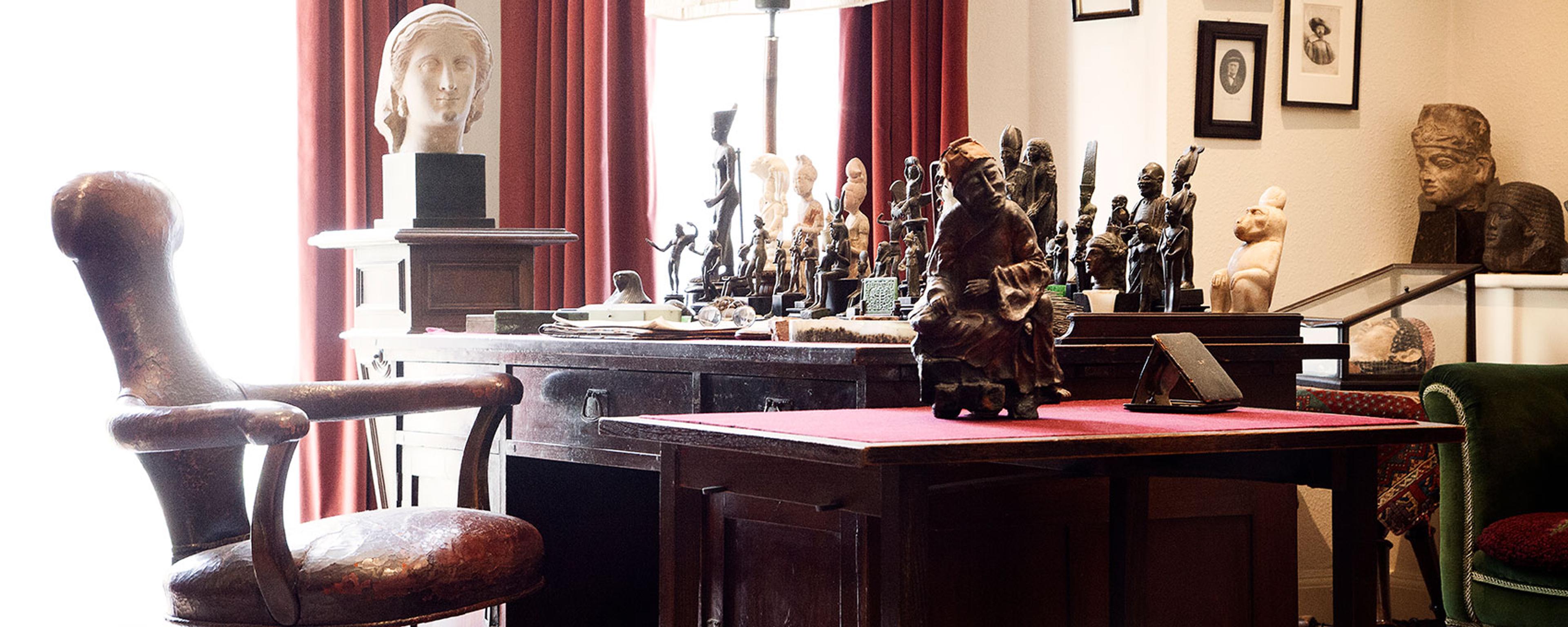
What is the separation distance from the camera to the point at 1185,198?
2.42 m

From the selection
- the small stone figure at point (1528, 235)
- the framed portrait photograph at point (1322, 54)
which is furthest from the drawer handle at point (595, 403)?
the small stone figure at point (1528, 235)

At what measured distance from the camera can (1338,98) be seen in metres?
5.10

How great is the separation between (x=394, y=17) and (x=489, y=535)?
10.00ft

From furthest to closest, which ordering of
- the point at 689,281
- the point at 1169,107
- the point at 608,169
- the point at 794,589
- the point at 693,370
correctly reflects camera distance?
Answer: the point at 608,169, the point at 1169,107, the point at 689,281, the point at 693,370, the point at 794,589

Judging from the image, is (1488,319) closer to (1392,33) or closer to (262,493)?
(1392,33)

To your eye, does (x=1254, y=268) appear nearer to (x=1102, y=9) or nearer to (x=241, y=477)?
(x=241, y=477)

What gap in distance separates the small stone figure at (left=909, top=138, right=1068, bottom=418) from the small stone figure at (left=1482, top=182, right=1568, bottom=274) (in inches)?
148

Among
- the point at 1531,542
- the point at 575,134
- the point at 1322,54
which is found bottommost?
the point at 1531,542

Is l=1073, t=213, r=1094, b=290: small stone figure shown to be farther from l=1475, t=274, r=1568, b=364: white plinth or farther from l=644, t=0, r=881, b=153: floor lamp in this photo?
l=1475, t=274, r=1568, b=364: white plinth

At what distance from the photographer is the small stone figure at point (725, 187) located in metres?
3.47

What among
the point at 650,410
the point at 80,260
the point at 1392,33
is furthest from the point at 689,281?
the point at 1392,33

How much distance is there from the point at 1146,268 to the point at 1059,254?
11.3 inches

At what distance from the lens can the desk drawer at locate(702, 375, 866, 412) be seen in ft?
7.26

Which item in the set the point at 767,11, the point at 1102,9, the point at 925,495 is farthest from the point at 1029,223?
the point at 1102,9
